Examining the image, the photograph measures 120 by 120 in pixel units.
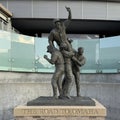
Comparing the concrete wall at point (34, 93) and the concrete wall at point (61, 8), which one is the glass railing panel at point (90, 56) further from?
the concrete wall at point (61, 8)

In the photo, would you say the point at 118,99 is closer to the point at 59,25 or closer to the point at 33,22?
the point at 59,25

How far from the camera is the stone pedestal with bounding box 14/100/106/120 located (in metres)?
9.08

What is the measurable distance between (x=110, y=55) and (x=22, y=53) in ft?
12.6

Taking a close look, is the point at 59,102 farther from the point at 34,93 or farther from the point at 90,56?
the point at 90,56

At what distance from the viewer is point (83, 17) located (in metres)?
22.5

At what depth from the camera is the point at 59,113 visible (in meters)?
9.11

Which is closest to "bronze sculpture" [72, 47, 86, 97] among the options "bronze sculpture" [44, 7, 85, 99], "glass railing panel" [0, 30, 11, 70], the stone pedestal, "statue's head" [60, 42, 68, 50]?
"bronze sculpture" [44, 7, 85, 99]

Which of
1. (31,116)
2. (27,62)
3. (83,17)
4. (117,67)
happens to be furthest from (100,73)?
(31,116)

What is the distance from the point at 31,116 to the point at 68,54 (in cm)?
197

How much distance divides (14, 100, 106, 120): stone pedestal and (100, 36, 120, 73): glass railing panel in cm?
739

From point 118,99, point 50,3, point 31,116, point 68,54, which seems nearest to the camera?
point 31,116

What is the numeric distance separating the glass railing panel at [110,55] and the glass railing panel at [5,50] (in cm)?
409

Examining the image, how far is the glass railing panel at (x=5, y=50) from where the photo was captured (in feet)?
50.9

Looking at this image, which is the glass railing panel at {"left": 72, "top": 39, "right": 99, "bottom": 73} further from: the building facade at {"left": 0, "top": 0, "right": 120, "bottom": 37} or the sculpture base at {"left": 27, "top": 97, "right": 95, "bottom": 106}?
the sculpture base at {"left": 27, "top": 97, "right": 95, "bottom": 106}
